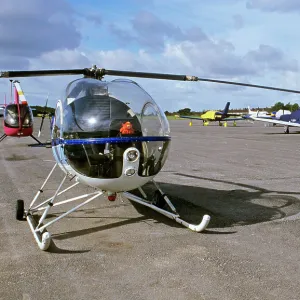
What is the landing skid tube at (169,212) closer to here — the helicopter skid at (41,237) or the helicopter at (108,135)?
the helicopter at (108,135)

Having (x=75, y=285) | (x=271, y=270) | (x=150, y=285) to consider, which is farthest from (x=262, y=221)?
(x=75, y=285)

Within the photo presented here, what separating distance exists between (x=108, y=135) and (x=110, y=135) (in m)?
0.03

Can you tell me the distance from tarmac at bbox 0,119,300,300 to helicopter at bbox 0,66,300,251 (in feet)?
1.21

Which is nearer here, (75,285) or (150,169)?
(75,285)

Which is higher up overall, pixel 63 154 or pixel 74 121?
pixel 74 121

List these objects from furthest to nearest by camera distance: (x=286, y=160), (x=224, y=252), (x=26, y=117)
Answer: (x=26, y=117), (x=286, y=160), (x=224, y=252)

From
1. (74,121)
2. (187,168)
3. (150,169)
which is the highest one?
(74,121)

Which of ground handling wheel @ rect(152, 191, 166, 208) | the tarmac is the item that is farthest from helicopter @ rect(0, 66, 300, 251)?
ground handling wheel @ rect(152, 191, 166, 208)

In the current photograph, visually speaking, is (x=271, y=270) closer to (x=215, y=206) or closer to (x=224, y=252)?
(x=224, y=252)

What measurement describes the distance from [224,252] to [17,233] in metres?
2.97

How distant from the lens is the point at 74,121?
5.46 m

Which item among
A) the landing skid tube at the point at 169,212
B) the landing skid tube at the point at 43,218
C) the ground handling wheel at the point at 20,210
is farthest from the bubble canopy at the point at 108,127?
the ground handling wheel at the point at 20,210

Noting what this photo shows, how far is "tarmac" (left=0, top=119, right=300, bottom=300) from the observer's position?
3.98 m

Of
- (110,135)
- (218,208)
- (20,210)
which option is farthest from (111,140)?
(218,208)
